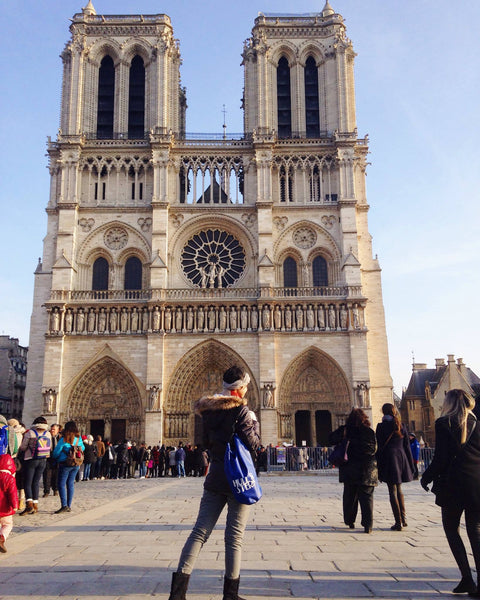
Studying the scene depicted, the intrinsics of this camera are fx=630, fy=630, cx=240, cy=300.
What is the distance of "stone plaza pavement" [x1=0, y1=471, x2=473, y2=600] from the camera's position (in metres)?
4.57

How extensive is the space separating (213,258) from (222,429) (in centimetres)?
2724

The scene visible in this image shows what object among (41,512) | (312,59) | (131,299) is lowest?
(41,512)

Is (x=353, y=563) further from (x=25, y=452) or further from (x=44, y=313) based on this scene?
(x=44, y=313)

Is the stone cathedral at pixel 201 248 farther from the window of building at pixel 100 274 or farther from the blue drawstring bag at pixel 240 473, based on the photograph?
the blue drawstring bag at pixel 240 473

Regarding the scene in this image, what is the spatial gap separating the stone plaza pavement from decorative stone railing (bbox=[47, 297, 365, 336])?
19.3 meters

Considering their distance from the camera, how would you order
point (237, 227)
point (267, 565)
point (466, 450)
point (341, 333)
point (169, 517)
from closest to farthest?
point (466, 450), point (267, 565), point (169, 517), point (341, 333), point (237, 227)

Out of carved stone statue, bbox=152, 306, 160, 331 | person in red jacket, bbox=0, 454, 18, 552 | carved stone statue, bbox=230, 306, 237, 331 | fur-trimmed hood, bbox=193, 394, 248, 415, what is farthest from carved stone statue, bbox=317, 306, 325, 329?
fur-trimmed hood, bbox=193, 394, 248, 415

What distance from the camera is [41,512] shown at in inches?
403

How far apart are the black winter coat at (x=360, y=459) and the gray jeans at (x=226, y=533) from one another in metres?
3.62

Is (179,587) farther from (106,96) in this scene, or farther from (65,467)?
(106,96)

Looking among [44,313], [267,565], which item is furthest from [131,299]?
[267,565]

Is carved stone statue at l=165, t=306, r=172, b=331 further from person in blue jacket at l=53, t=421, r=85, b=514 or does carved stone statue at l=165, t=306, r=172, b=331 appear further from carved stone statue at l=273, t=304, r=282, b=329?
person in blue jacket at l=53, t=421, r=85, b=514

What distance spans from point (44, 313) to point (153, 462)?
10841 millimetres

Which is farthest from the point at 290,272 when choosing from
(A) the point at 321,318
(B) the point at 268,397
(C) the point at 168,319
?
(B) the point at 268,397
